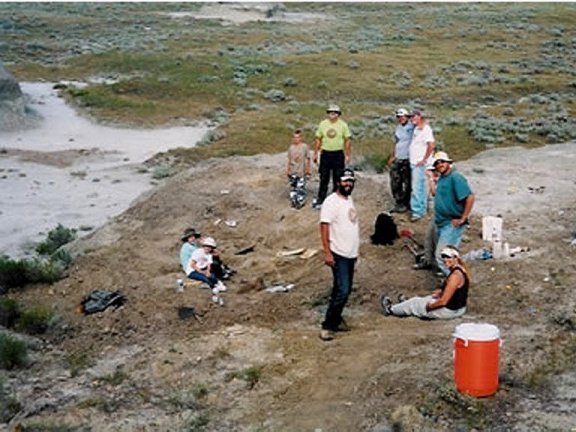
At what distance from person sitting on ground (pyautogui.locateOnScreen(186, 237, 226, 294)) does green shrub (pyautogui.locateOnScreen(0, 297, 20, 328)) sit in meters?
2.34

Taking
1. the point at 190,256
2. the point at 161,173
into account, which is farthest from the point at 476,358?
the point at 161,173

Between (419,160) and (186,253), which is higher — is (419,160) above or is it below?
above

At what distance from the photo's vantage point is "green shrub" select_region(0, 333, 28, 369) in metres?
9.82

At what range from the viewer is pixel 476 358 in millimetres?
7539

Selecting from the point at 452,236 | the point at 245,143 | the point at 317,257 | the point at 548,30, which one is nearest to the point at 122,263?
the point at 317,257

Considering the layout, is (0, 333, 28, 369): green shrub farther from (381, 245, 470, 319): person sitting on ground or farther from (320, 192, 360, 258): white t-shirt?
(381, 245, 470, 319): person sitting on ground

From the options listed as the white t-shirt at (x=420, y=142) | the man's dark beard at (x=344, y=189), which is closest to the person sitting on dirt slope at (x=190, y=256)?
the white t-shirt at (x=420, y=142)

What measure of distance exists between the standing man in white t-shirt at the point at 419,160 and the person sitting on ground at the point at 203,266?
3473 millimetres

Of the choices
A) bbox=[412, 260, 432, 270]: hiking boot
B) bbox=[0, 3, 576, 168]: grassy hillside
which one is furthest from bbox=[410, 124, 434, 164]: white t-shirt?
bbox=[0, 3, 576, 168]: grassy hillside

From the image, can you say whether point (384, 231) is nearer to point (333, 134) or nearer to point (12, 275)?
point (333, 134)

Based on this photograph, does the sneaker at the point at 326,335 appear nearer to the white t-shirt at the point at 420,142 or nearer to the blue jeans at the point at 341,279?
the blue jeans at the point at 341,279

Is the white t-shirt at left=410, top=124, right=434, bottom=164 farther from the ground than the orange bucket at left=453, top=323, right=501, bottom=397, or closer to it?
farther from the ground

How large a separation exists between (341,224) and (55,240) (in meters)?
8.67

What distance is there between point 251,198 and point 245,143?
11.5m
